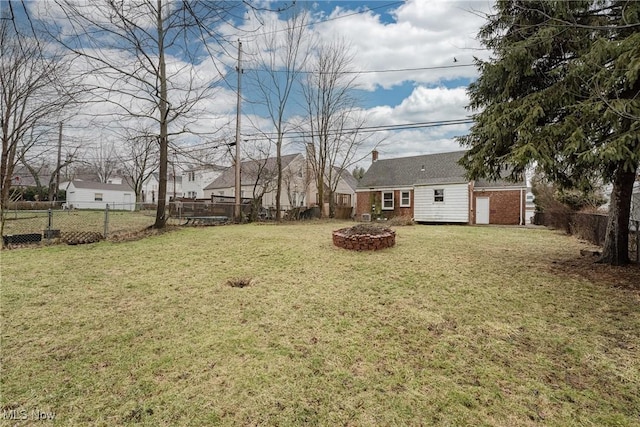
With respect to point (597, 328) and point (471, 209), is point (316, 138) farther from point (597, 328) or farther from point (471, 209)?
point (597, 328)

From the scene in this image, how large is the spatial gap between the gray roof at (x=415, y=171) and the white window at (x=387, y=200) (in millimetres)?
575

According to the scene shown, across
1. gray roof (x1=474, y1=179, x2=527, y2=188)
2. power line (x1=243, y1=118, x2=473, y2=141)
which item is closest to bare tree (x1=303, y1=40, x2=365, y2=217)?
power line (x1=243, y1=118, x2=473, y2=141)

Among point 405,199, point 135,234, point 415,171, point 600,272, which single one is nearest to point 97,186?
point 135,234

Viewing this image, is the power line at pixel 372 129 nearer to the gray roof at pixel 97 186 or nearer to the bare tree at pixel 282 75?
the bare tree at pixel 282 75

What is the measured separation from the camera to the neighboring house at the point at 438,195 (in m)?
17.9

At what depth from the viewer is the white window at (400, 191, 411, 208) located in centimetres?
2044

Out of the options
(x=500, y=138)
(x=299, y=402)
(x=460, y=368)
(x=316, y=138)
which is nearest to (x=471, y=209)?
(x=316, y=138)

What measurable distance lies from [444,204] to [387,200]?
4217mm

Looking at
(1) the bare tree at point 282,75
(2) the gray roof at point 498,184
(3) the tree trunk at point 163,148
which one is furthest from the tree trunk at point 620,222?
(1) the bare tree at point 282,75

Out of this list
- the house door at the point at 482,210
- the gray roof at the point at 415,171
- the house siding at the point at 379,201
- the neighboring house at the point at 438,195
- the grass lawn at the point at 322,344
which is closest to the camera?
the grass lawn at the point at 322,344

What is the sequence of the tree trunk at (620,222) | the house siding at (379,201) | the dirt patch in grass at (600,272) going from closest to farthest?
1. the dirt patch in grass at (600,272)
2. the tree trunk at (620,222)
3. the house siding at (379,201)

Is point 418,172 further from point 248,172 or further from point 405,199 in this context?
point 248,172

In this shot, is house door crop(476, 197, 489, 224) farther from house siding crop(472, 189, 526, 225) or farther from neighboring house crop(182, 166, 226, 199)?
neighboring house crop(182, 166, 226, 199)

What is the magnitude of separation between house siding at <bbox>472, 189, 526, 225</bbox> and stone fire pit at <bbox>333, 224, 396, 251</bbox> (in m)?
13.2
